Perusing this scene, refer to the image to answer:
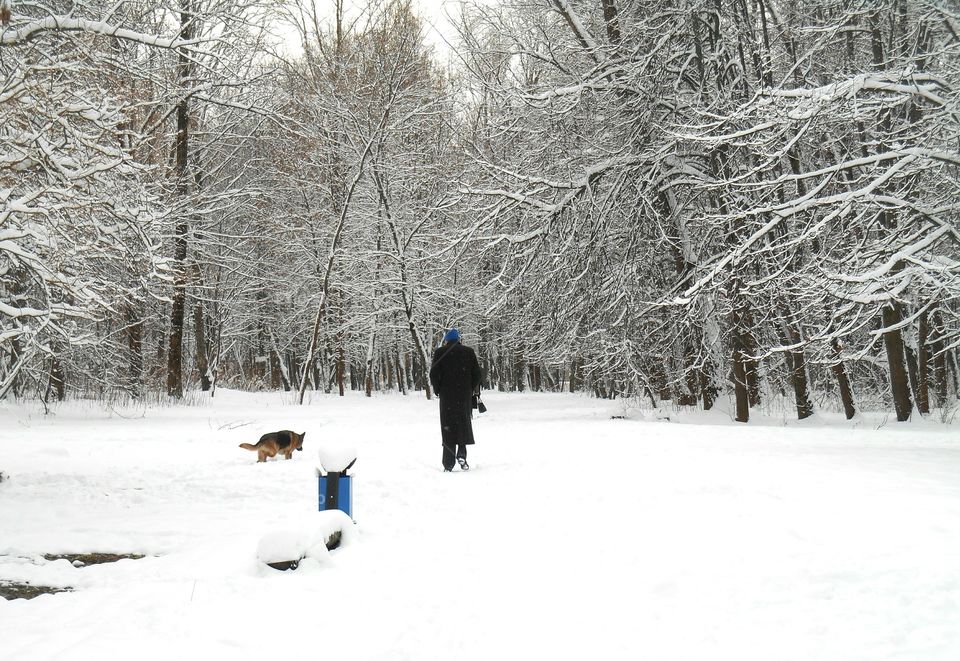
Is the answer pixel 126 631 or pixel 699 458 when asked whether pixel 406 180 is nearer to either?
pixel 699 458

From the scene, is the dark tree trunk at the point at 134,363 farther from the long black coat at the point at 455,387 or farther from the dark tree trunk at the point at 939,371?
the dark tree trunk at the point at 939,371

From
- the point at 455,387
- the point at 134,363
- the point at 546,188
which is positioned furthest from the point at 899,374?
the point at 134,363

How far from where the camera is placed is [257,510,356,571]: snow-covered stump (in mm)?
5312

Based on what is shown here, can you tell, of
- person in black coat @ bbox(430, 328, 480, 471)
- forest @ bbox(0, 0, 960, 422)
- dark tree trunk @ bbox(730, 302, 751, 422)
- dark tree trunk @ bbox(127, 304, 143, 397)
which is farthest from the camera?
dark tree trunk @ bbox(127, 304, 143, 397)

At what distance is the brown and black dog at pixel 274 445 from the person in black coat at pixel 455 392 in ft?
7.61

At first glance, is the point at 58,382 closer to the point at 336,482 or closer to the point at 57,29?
the point at 57,29

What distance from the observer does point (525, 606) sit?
4684 mm

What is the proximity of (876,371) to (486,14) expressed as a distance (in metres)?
14.9

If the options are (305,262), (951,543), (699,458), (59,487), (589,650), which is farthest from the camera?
(305,262)

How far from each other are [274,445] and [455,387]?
109 inches

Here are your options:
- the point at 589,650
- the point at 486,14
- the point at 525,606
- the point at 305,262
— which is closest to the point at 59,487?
the point at 525,606

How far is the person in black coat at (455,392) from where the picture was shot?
10.2 m

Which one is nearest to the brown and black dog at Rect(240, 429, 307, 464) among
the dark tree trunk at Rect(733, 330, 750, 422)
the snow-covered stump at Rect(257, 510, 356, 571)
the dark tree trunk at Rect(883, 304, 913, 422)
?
the snow-covered stump at Rect(257, 510, 356, 571)

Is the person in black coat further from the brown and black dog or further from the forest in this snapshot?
the forest
